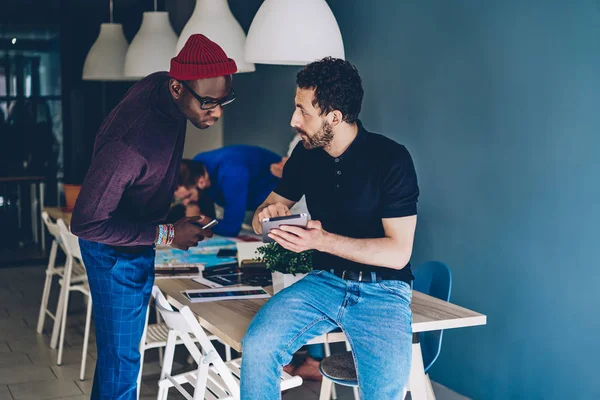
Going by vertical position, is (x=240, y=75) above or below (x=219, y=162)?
above

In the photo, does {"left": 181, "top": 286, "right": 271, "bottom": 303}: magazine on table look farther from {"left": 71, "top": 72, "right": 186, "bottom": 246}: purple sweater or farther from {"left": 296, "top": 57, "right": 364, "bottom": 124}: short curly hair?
{"left": 296, "top": 57, "right": 364, "bottom": 124}: short curly hair

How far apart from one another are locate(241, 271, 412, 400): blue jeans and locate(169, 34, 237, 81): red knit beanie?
806mm

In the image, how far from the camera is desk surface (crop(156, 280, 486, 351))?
2.41 metres

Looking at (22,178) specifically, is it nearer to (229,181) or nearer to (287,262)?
(229,181)

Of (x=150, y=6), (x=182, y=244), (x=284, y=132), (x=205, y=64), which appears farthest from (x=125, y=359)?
(x=150, y=6)

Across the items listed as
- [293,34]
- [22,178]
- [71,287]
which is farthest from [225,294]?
[22,178]

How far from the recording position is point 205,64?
2.53 meters

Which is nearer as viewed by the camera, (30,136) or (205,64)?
(205,64)

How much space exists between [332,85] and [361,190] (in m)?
0.38

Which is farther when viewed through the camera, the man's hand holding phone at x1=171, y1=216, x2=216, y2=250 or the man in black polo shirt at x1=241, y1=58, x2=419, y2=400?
the man's hand holding phone at x1=171, y1=216, x2=216, y2=250

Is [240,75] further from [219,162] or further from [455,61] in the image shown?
[455,61]

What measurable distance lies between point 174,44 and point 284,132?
114 centimetres

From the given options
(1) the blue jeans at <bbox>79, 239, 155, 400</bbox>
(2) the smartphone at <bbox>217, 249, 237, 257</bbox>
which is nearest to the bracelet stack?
(1) the blue jeans at <bbox>79, 239, 155, 400</bbox>

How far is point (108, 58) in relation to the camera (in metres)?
5.48
